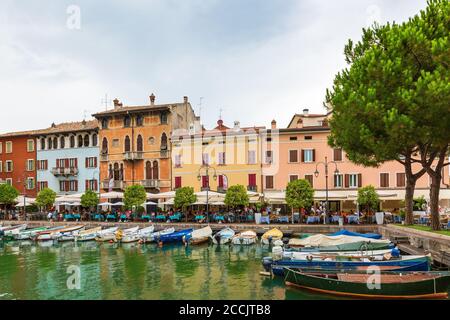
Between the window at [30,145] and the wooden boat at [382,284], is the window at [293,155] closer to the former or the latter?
the wooden boat at [382,284]

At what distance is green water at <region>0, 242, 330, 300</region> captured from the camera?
18641 millimetres

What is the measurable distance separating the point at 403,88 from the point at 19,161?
181 ft

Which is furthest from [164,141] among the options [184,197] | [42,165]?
[42,165]

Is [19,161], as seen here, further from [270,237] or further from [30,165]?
[270,237]

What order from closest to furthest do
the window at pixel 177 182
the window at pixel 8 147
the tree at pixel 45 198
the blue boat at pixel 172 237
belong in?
the blue boat at pixel 172 237 < the tree at pixel 45 198 < the window at pixel 177 182 < the window at pixel 8 147

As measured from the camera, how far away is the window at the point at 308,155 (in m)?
44.5

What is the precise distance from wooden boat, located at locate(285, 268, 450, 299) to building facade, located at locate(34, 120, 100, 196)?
139ft

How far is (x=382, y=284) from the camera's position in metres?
16.1

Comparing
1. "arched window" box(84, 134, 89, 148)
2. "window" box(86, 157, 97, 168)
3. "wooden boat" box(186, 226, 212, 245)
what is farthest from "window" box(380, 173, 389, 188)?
"arched window" box(84, 134, 89, 148)

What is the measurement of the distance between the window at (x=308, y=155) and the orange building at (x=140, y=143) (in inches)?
637

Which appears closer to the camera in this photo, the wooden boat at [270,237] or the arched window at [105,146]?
the wooden boat at [270,237]

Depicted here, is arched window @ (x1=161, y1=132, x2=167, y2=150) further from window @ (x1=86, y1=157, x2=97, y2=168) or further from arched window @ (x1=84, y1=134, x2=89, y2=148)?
arched window @ (x1=84, y1=134, x2=89, y2=148)

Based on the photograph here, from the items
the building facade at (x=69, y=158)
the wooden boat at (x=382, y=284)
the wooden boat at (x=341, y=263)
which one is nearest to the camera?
the wooden boat at (x=382, y=284)

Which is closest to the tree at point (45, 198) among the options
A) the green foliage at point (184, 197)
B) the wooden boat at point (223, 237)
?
the green foliage at point (184, 197)
